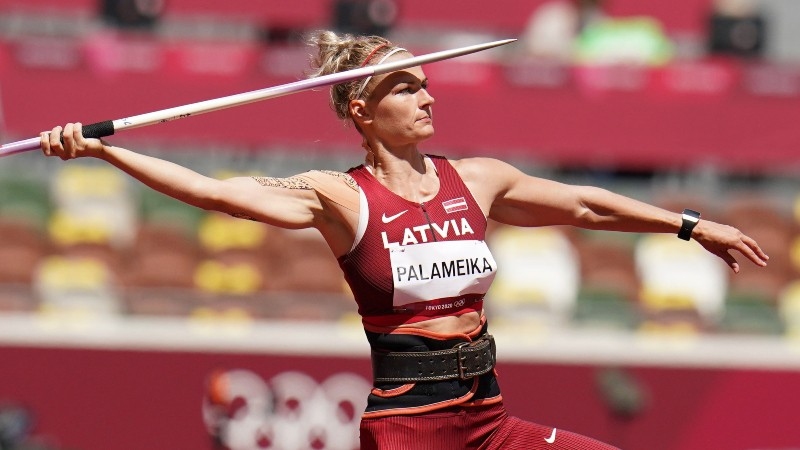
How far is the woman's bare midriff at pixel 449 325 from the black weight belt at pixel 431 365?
2.2 inches

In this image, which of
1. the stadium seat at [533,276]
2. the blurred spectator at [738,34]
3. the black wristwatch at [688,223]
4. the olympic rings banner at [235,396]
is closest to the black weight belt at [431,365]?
the black wristwatch at [688,223]

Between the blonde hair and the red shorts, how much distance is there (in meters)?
1.11

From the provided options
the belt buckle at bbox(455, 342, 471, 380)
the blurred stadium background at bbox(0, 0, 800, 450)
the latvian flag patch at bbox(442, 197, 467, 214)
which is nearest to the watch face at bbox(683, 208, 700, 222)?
the latvian flag patch at bbox(442, 197, 467, 214)

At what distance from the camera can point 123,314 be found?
917cm

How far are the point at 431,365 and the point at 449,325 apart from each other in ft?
0.51

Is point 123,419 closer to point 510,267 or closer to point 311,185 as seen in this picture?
point 510,267

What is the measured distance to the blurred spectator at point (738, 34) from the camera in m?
10.8

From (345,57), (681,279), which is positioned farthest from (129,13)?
(345,57)

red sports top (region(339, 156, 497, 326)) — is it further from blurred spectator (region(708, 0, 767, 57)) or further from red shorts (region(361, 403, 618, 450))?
blurred spectator (region(708, 0, 767, 57))

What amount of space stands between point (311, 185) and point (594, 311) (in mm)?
4383

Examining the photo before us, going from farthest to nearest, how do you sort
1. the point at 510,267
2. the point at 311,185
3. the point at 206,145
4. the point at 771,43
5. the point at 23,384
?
the point at 771,43 → the point at 206,145 → the point at 510,267 → the point at 23,384 → the point at 311,185

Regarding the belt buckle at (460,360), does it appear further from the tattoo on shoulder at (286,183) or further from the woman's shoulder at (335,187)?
the tattoo on shoulder at (286,183)

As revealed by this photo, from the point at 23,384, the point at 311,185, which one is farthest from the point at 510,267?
the point at 311,185

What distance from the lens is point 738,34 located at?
10875 millimetres
